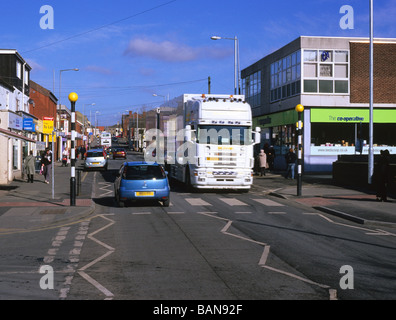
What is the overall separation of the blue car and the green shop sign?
62.3 ft

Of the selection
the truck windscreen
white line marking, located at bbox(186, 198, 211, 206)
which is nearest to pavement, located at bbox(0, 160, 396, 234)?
the truck windscreen

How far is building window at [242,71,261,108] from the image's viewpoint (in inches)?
1721

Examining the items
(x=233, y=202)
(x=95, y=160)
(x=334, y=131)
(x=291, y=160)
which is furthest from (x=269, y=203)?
(x=95, y=160)

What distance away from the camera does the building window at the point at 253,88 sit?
43.7m

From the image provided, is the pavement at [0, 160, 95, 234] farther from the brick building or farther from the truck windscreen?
the brick building

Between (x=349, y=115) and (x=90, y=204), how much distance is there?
22.1 meters

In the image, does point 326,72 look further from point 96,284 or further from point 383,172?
point 96,284

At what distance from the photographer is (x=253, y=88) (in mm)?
45344

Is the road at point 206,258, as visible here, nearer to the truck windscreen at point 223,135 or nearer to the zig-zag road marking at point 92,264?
the zig-zag road marking at point 92,264

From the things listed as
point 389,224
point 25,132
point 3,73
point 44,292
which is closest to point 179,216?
point 389,224

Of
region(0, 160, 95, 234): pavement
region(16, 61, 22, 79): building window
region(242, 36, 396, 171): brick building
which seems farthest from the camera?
region(16, 61, 22, 79): building window

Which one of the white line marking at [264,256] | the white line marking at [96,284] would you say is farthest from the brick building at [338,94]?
the white line marking at [96,284]

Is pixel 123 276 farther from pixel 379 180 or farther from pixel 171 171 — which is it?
pixel 171 171
